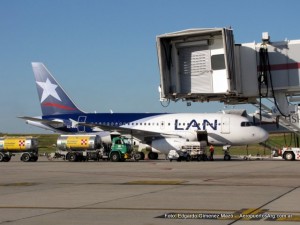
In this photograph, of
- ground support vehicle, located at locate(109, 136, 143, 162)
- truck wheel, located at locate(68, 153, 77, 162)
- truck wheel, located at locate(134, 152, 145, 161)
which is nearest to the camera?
ground support vehicle, located at locate(109, 136, 143, 162)

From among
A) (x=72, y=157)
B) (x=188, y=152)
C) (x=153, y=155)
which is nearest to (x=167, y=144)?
(x=188, y=152)

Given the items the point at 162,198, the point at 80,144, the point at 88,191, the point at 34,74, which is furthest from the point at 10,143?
the point at 162,198

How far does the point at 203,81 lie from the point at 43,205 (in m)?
11.3

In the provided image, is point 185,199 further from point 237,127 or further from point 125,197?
point 237,127

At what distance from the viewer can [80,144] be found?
140 ft

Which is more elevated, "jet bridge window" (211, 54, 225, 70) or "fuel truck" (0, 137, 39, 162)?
"jet bridge window" (211, 54, 225, 70)

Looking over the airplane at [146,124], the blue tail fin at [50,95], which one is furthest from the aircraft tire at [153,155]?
the blue tail fin at [50,95]

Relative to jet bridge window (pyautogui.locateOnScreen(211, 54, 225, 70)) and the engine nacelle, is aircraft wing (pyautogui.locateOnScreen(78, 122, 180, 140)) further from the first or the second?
jet bridge window (pyautogui.locateOnScreen(211, 54, 225, 70))

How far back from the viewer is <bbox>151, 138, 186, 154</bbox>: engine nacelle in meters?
42.5

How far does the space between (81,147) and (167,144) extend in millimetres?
6804

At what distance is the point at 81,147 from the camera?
42.9 metres

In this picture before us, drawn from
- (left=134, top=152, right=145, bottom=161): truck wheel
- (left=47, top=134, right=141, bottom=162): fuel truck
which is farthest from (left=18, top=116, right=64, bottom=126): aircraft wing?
(left=134, top=152, right=145, bottom=161): truck wheel

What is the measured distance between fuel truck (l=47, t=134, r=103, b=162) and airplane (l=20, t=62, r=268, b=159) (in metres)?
2.18

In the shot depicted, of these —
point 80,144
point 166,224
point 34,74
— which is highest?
point 34,74
